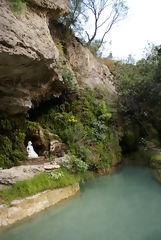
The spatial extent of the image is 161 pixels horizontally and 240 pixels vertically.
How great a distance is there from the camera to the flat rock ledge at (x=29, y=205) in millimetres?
4812

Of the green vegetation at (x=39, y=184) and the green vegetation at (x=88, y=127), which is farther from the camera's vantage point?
A: the green vegetation at (x=88, y=127)

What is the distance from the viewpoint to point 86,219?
5.32 meters

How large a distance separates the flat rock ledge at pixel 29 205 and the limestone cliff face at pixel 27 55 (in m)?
3.51

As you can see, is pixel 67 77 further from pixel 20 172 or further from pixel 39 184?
pixel 39 184

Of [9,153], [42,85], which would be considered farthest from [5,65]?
[9,153]

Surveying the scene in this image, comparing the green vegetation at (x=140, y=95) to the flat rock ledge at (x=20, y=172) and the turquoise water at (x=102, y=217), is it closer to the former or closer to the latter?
the turquoise water at (x=102, y=217)

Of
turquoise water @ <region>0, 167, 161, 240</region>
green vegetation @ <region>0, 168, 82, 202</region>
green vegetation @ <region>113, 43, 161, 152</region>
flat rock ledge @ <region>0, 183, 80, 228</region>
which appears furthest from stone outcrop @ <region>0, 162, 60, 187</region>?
green vegetation @ <region>113, 43, 161, 152</region>

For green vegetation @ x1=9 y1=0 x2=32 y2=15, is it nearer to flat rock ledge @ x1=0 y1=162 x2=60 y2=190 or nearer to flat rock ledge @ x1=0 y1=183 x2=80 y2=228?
flat rock ledge @ x1=0 y1=162 x2=60 y2=190

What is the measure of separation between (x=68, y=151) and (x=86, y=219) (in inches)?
135

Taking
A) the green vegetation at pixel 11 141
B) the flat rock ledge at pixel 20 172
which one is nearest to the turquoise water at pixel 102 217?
the flat rock ledge at pixel 20 172

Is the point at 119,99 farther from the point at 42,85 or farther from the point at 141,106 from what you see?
the point at 42,85

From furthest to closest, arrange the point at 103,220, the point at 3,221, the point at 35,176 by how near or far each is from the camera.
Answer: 1. the point at 35,176
2. the point at 103,220
3. the point at 3,221

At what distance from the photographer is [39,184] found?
231 inches

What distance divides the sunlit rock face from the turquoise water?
4.18 metres
